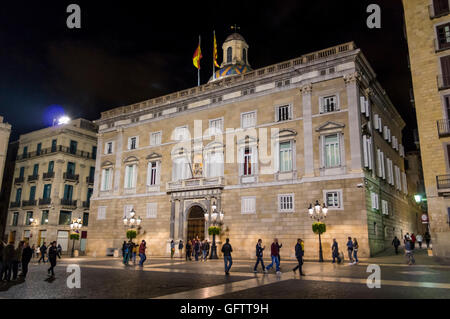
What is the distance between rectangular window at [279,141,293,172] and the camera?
30.9m

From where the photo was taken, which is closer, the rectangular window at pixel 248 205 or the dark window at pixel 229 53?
the rectangular window at pixel 248 205

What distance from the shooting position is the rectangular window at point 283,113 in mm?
31719

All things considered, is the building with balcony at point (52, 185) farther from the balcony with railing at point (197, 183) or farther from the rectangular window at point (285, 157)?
the rectangular window at point (285, 157)

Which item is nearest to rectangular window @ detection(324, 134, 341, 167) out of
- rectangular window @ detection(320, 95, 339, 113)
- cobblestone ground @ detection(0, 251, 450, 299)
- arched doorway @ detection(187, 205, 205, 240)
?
rectangular window @ detection(320, 95, 339, 113)

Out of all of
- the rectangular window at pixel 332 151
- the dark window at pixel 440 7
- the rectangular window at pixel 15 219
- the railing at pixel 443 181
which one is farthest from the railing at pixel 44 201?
the dark window at pixel 440 7

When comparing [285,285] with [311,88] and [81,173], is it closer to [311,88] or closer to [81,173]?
[311,88]

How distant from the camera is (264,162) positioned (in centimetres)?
3178

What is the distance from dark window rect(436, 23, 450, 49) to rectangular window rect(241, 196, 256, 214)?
1837 cm

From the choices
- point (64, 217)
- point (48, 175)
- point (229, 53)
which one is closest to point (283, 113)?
point (229, 53)

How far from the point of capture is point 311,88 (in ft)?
101

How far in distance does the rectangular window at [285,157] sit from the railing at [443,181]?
36.3 ft

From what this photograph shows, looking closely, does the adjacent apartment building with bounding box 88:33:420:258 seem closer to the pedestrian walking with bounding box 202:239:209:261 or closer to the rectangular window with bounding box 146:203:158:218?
the rectangular window with bounding box 146:203:158:218

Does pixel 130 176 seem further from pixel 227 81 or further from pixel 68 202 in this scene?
pixel 227 81
